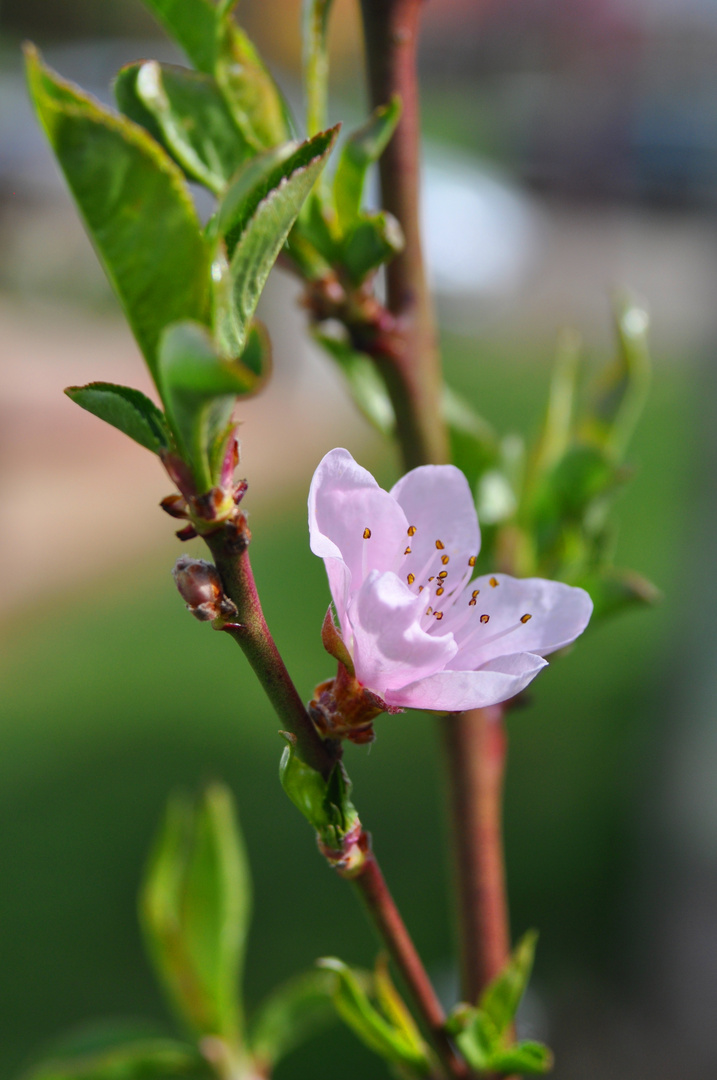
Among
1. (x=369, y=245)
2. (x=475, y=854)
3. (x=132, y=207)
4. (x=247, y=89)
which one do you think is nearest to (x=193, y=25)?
(x=247, y=89)

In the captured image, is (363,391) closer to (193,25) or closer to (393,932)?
(193,25)

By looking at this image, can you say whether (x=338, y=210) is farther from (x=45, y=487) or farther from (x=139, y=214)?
(x=45, y=487)

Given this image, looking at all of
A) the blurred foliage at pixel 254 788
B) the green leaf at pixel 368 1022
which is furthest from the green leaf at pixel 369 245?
the blurred foliage at pixel 254 788

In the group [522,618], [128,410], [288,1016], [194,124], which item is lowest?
[288,1016]

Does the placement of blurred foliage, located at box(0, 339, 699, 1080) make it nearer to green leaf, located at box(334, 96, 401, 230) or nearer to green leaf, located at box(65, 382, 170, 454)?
green leaf, located at box(334, 96, 401, 230)

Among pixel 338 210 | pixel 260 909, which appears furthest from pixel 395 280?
pixel 260 909
